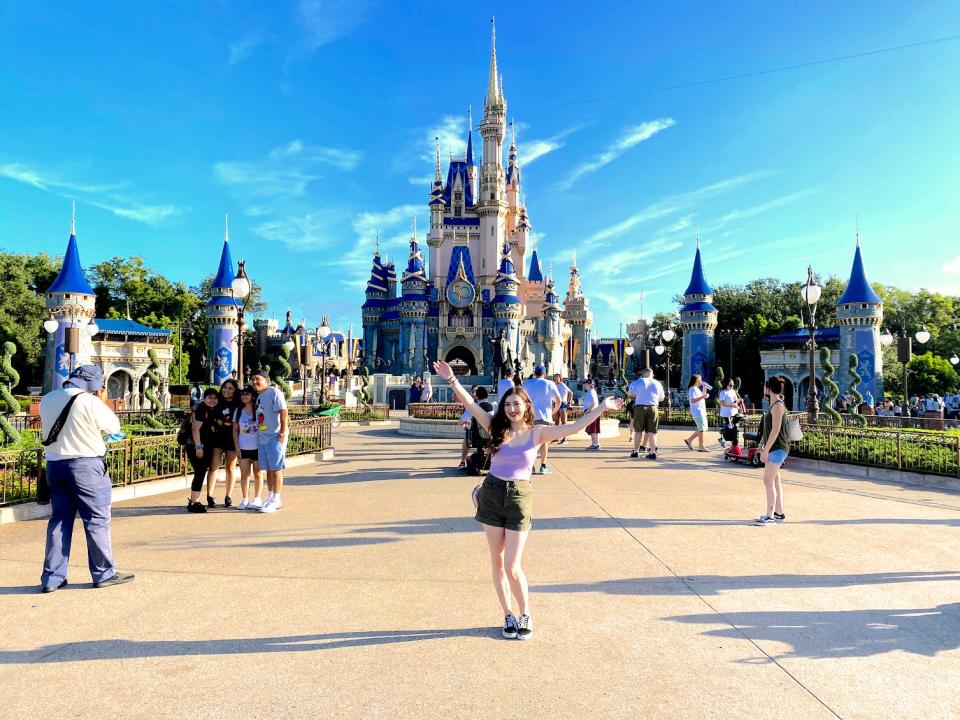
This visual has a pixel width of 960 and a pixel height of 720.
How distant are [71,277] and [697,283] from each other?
145 ft

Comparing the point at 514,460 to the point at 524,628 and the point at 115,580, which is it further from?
the point at 115,580

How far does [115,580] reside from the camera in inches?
177

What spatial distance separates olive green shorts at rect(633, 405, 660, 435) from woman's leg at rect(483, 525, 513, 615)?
9.20 metres

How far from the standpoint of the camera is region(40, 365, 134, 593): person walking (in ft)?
14.5

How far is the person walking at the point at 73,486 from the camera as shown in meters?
4.43

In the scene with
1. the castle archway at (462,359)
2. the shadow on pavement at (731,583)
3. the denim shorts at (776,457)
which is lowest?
the shadow on pavement at (731,583)

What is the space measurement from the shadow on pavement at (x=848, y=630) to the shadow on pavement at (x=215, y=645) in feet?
5.43

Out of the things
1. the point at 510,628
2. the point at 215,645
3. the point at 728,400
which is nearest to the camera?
the point at 215,645

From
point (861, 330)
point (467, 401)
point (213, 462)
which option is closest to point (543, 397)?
point (213, 462)

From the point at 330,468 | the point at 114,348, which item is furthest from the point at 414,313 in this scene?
the point at 330,468

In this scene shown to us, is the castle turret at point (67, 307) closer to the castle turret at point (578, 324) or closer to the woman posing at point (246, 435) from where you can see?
the woman posing at point (246, 435)

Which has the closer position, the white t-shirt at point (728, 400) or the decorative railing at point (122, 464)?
the decorative railing at point (122, 464)

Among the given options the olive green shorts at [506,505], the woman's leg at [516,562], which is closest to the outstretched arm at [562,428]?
the olive green shorts at [506,505]

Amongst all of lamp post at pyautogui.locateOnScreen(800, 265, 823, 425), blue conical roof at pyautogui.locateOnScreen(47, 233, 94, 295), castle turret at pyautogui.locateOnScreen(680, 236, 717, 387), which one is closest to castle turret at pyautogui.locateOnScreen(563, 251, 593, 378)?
castle turret at pyautogui.locateOnScreen(680, 236, 717, 387)
